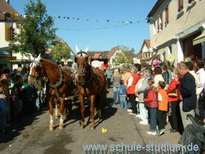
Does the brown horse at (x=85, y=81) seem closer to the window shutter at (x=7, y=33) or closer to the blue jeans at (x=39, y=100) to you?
the blue jeans at (x=39, y=100)

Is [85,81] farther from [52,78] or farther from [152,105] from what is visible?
[152,105]

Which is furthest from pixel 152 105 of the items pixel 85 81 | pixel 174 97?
pixel 85 81

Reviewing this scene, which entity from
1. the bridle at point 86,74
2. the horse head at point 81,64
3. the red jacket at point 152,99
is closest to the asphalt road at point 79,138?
the red jacket at point 152,99

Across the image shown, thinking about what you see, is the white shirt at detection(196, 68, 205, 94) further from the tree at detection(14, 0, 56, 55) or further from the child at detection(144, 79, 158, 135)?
the tree at detection(14, 0, 56, 55)

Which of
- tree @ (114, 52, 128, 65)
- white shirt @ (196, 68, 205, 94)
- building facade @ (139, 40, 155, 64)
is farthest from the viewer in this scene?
tree @ (114, 52, 128, 65)

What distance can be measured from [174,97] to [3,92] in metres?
5.30

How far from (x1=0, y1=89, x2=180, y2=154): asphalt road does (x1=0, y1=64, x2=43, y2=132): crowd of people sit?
47 centimetres

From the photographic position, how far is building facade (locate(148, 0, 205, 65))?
13242 mm

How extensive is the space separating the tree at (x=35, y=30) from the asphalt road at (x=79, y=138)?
16983 mm

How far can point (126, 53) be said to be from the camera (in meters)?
76.1

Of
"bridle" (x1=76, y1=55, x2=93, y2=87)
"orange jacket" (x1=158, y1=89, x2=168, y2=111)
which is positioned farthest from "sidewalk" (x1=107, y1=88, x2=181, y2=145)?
"bridle" (x1=76, y1=55, x2=93, y2=87)

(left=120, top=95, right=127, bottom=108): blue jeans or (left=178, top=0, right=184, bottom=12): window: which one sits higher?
(left=178, top=0, right=184, bottom=12): window

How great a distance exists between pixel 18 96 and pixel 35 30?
53.3ft

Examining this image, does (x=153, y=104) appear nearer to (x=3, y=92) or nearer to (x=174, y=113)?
(x=174, y=113)
